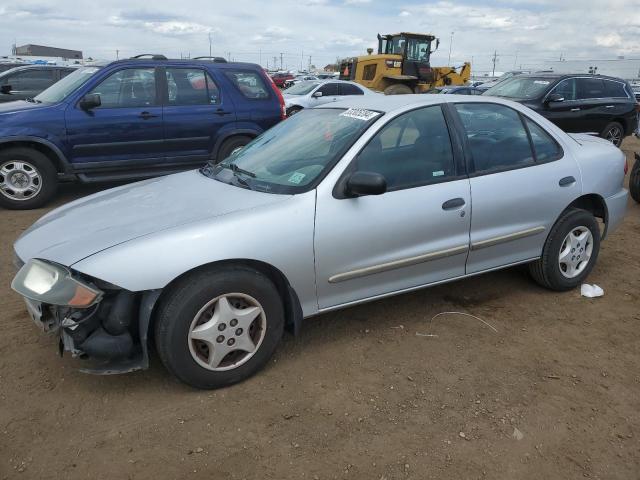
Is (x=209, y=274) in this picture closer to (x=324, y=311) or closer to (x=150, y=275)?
(x=150, y=275)

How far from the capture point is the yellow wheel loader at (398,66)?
20109mm

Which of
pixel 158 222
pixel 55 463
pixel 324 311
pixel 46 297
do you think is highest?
pixel 158 222

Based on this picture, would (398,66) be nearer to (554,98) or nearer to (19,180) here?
(554,98)

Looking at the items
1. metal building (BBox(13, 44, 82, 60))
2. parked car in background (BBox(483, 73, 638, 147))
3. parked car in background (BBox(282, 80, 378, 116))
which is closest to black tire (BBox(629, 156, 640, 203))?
parked car in background (BBox(483, 73, 638, 147))

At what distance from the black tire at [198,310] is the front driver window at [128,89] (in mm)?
4749

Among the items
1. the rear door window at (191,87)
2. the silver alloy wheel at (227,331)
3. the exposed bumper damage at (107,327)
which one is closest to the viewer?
the exposed bumper damage at (107,327)

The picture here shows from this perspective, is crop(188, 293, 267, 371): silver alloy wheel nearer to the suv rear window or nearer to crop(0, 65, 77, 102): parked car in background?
the suv rear window

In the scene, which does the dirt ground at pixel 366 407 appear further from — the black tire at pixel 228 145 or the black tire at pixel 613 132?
the black tire at pixel 613 132

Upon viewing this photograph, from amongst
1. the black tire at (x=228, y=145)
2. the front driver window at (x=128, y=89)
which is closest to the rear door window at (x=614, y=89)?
the black tire at (x=228, y=145)

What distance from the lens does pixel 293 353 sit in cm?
321

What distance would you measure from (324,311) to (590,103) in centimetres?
980

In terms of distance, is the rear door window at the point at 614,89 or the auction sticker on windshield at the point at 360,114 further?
the rear door window at the point at 614,89

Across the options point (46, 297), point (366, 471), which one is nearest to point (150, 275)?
point (46, 297)

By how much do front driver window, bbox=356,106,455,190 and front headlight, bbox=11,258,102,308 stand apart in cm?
164
